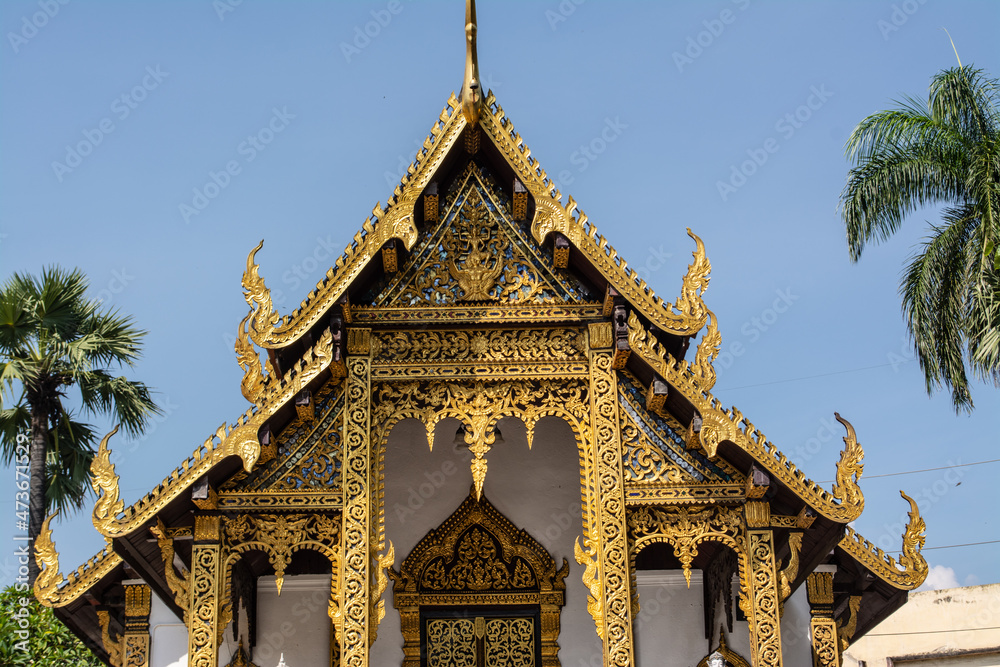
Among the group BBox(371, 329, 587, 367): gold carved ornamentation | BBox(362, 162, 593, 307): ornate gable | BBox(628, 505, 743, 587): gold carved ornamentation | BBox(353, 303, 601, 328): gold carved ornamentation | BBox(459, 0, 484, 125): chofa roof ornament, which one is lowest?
BBox(628, 505, 743, 587): gold carved ornamentation

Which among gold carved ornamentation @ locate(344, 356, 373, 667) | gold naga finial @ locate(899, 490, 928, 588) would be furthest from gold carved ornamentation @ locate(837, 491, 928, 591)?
gold carved ornamentation @ locate(344, 356, 373, 667)

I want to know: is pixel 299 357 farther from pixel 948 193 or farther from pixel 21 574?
pixel 948 193

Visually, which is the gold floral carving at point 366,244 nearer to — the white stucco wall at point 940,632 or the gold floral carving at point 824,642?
the gold floral carving at point 824,642

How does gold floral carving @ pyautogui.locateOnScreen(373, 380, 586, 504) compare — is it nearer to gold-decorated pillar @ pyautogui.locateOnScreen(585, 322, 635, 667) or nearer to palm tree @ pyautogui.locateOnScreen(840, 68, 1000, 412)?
gold-decorated pillar @ pyautogui.locateOnScreen(585, 322, 635, 667)

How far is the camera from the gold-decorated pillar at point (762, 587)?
9367 millimetres

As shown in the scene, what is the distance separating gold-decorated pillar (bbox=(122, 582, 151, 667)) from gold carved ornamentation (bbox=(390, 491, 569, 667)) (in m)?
2.65

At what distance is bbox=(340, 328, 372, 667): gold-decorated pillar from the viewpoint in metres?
9.35

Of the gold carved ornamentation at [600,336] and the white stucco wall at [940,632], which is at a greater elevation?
the gold carved ornamentation at [600,336]

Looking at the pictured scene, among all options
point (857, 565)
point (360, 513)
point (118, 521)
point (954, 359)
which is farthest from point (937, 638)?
point (118, 521)

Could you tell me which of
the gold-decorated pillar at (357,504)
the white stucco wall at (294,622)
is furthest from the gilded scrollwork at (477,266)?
the white stucco wall at (294,622)

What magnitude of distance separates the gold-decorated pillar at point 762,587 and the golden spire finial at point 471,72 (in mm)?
4371

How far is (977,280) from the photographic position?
1708 centimetres

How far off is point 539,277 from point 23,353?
1345cm

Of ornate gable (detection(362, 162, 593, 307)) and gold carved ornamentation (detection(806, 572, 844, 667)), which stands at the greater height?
ornate gable (detection(362, 162, 593, 307))
